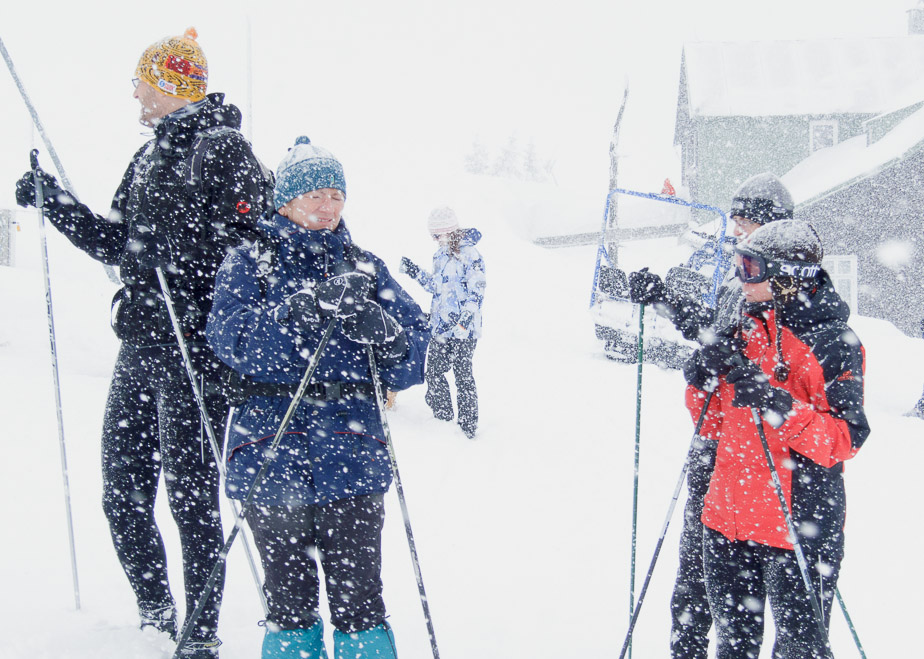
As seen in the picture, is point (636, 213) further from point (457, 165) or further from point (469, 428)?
point (469, 428)

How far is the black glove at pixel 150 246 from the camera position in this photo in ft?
8.41

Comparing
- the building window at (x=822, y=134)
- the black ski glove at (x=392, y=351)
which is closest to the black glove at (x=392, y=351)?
the black ski glove at (x=392, y=351)

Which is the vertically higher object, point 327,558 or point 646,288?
point 646,288

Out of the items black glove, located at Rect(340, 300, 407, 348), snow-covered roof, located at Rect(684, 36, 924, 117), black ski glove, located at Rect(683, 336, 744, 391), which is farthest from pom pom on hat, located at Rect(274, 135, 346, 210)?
snow-covered roof, located at Rect(684, 36, 924, 117)

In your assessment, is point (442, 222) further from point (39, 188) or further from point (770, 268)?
point (770, 268)

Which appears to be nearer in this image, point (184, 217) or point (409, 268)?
point (184, 217)

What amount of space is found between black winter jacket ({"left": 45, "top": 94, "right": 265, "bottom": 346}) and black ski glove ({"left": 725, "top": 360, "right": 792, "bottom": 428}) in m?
1.89

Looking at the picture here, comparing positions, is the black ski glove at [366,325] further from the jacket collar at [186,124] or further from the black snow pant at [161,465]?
the jacket collar at [186,124]

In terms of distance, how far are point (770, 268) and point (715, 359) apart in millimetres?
377

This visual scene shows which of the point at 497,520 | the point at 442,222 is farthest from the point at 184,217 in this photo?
the point at 442,222

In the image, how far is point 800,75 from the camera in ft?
84.1

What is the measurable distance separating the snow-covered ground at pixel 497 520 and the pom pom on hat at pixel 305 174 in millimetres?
1869

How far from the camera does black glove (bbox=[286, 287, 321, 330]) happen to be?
2104 mm

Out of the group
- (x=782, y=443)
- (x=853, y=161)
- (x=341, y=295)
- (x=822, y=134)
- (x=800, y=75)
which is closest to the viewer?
(x=341, y=295)
